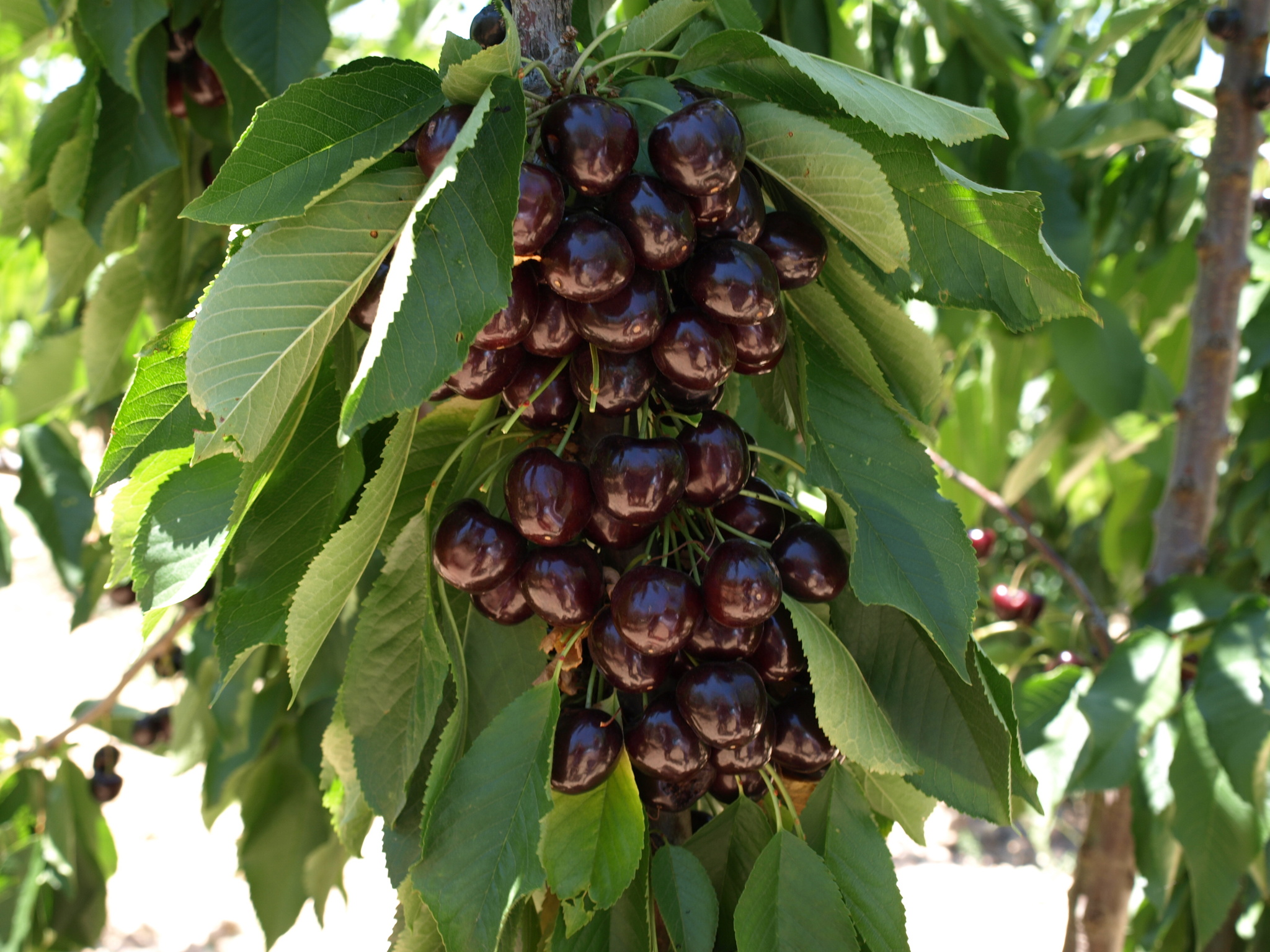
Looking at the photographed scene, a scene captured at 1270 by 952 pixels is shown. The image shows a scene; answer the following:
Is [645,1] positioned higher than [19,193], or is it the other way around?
[645,1]

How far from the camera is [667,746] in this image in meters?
0.66

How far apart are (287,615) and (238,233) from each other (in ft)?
0.86

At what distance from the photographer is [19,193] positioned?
1.45 metres

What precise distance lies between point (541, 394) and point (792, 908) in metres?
0.38

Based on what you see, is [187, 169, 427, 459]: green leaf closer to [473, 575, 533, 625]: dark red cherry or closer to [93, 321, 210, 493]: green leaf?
[93, 321, 210, 493]: green leaf

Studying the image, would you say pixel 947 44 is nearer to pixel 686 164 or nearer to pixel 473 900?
pixel 686 164

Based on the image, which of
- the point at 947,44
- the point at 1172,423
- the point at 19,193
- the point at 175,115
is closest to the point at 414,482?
the point at 175,115

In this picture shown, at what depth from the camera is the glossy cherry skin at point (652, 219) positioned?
1.92 feet

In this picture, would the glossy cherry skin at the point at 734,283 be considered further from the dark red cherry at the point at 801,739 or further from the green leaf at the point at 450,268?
the dark red cherry at the point at 801,739

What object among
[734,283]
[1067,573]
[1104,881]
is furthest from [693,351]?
[1104,881]

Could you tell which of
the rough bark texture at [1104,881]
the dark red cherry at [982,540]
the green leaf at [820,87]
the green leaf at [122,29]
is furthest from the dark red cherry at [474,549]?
Result: the dark red cherry at [982,540]

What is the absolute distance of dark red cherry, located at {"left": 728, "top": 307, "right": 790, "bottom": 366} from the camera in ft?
2.14

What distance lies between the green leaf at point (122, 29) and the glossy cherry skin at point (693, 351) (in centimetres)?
91

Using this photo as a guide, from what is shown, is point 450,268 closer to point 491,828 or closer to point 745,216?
point 745,216
